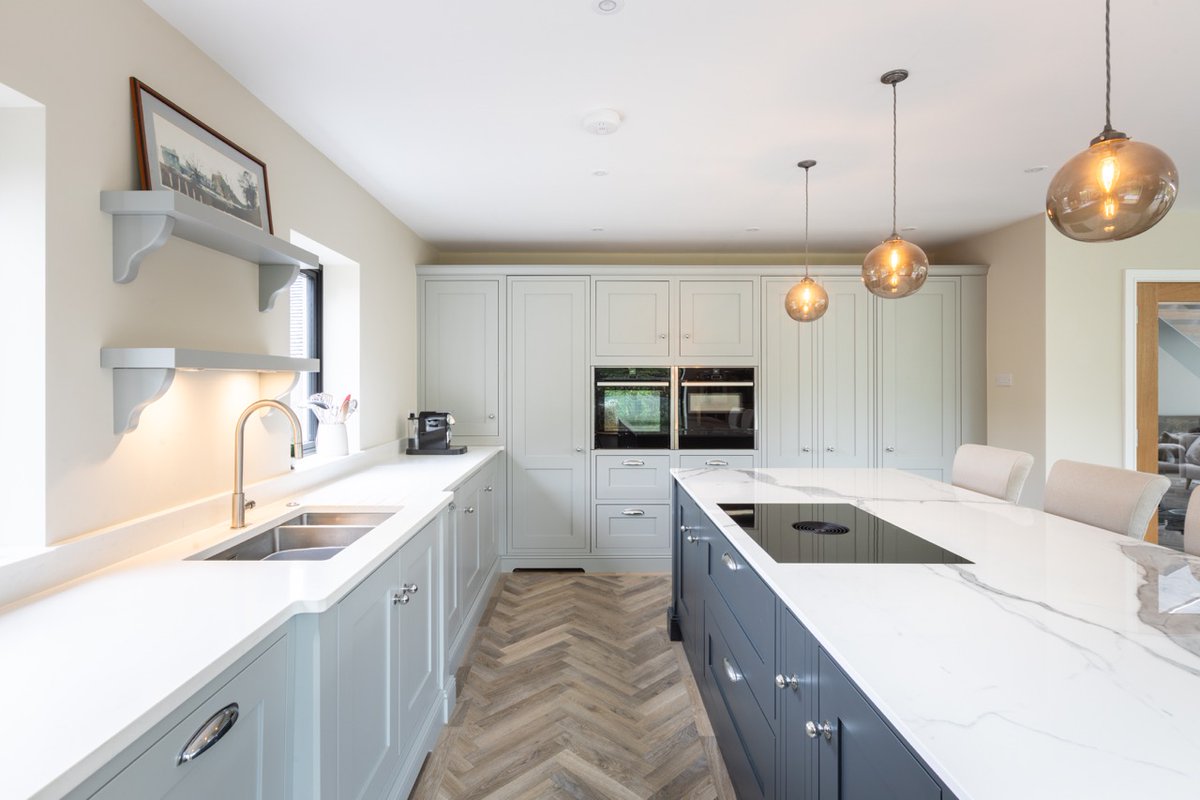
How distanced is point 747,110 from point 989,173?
1.62 m

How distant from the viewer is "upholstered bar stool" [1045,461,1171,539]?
5.76ft

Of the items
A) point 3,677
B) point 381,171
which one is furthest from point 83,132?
point 381,171

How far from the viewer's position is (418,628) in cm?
200

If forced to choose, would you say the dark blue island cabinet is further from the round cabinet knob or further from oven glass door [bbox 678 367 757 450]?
oven glass door [bbox 678 367 757 450]

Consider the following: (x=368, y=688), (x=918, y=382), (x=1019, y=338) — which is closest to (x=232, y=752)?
(x=368, y=688)

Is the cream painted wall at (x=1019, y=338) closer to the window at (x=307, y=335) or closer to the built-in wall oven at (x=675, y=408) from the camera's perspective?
the built-in wall oven at (x=675, y=408)

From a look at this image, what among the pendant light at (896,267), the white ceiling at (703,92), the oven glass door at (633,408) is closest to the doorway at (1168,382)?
the white ceiling at (703,92)

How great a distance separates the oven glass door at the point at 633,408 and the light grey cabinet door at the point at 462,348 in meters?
0.80

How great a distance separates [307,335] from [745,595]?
2606 millimetres

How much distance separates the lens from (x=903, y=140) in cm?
260

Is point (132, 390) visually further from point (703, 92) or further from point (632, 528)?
point (632, 528)

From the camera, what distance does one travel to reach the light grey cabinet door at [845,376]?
4281mm

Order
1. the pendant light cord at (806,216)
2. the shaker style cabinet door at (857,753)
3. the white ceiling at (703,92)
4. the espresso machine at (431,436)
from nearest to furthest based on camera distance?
the shaker style cabinet door at (857,753) < the white ceiling at (703,92) < the pendant light cord at (806,216) < the espresso machine at (431,436)

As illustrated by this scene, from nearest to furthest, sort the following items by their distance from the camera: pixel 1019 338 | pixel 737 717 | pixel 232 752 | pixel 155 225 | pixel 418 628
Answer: pixel 232 752
pixel 155 225
pixel 737 717
pixel 418 628
pixel 1019 338
